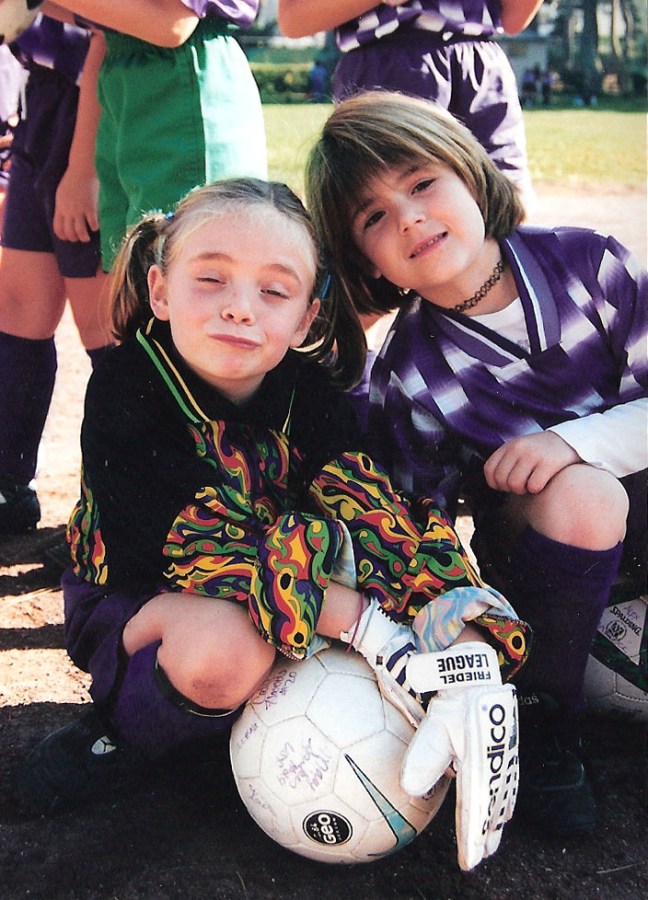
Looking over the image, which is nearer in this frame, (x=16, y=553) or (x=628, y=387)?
(x=628, y=387)

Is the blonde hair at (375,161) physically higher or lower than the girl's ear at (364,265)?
higher

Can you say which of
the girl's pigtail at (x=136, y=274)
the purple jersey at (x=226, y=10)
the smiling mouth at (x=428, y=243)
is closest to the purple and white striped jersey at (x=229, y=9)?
the purple jersey at (x=226, y=10)

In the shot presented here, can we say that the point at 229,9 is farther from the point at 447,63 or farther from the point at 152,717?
the point at 152,717

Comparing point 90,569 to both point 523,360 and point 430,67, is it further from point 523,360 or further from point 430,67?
point 430,67

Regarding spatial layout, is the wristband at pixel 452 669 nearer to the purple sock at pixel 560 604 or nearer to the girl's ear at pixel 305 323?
the purple sock at pixel 560 604

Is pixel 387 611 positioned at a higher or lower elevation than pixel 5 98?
lower

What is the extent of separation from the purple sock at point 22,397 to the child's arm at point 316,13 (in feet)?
3.99

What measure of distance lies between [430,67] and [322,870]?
1963 mm

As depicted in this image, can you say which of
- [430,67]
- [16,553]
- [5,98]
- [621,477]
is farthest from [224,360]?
[5,98]

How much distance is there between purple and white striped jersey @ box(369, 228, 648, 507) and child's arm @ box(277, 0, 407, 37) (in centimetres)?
83

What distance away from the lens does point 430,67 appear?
2.80m

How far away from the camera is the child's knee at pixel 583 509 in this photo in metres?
2.09

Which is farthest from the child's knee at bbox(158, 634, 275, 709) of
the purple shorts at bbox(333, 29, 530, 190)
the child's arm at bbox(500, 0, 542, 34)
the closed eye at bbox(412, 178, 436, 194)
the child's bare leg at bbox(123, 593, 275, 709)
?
the child's arm at bbox(500, 0, 542, 34)

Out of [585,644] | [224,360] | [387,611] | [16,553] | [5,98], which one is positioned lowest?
[16,553]
